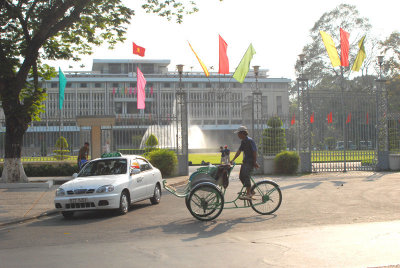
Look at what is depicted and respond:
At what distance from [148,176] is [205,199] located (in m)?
3.25

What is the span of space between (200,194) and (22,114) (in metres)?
10.2

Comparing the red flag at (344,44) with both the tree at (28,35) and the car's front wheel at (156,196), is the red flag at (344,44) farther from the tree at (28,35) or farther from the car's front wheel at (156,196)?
the car's front wheel at (156,196)

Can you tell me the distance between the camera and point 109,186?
9.82m

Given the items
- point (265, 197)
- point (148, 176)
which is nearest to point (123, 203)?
point (148, 176)

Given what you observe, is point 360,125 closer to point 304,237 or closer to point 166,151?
point 166,151

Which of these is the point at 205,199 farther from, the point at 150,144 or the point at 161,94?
the point at 161,94

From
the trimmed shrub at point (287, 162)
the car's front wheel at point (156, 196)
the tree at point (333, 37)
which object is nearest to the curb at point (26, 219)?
the car's front wheel at point (156, 196)

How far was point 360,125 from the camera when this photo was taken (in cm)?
2223

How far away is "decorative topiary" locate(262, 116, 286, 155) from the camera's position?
2177cm

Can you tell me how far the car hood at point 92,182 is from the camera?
9.93 metres

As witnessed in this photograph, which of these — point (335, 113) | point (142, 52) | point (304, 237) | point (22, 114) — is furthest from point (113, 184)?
point (142, 52)

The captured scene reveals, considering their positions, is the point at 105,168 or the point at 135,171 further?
the point at 105,168

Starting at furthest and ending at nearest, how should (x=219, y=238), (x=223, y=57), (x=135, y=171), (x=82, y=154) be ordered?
(x=223, y=57)
(x=82, y=154)
(x=135, y=171)
(x=219, y=238)

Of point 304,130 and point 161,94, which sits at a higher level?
point 161,94
